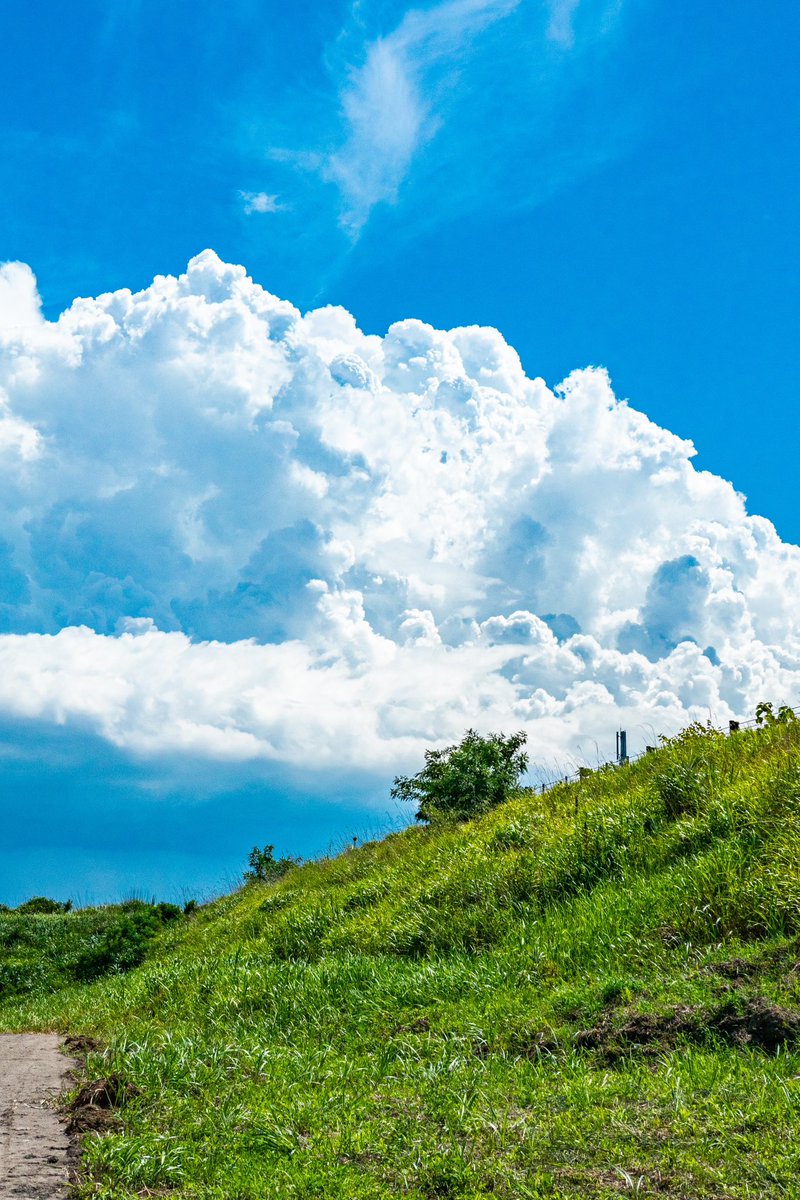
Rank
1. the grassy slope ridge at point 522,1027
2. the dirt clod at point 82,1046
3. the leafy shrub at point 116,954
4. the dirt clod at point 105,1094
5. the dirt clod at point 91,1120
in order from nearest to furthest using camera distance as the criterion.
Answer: the grassy slope ridge at point 522,1027
the dirt clod at point 91,1120
the dirt clod at point 105,1094
the dirt clod at point 82,1046
the leafy shrub at point 116,954

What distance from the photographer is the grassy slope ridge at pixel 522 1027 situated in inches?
182

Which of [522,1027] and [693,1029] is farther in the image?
[522,1027]

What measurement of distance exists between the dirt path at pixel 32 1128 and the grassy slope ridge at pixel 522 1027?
24cm

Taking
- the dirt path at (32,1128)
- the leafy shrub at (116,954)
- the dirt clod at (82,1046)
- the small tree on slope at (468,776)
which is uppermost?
the small tree on slope at (468,776)

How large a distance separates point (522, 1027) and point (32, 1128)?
363 centimetres

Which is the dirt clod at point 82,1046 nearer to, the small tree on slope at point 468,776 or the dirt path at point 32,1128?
the dirt path at point 32,1128

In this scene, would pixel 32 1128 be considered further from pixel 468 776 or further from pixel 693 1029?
pixel 468 776

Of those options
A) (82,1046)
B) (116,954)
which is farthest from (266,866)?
(82,1046)

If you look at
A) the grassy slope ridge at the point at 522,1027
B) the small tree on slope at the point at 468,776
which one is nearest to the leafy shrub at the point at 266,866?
the small tree on slope at the point at 468,776

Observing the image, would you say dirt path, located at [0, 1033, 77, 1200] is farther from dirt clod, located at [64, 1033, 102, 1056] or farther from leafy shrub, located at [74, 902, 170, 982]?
leafy shrub, located at [74, 902, 170, 982]

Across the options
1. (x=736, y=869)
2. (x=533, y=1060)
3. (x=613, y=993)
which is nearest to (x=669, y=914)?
(x=736, y=869)

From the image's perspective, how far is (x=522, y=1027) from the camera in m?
6.93

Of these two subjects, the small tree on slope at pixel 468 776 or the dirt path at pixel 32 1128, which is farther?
the small tree on slope at pixel 468 776

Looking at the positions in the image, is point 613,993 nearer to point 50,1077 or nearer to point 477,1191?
point 477,1191
